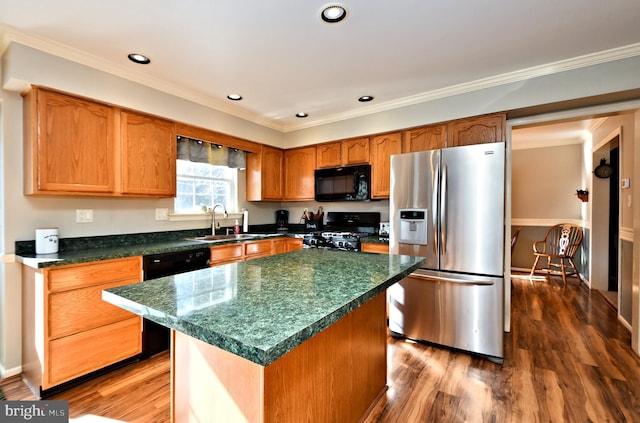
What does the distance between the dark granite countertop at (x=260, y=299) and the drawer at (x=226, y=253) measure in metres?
1.42

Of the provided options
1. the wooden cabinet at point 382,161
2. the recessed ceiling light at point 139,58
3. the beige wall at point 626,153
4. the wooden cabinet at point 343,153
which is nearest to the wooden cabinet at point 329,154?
the wooden cabinet at point 343,153

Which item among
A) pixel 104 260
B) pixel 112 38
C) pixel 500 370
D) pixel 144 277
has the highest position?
pixel 112 38

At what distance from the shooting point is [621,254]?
10.6ft

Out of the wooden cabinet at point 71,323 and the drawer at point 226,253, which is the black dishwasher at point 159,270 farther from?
the drawer at point 226,253

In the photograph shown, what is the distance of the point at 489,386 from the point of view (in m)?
2.06

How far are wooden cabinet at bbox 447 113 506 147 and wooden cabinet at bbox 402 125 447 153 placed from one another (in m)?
0.07

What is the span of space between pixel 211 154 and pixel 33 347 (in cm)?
230

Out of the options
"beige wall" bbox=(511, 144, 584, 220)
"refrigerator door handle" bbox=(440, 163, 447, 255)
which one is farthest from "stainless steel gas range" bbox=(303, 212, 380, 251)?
"beige wall" bbox=(511, 144, 584, 220)

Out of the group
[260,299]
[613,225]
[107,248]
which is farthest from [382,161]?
[613,225]

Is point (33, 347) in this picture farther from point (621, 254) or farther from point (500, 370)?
point (621, 254)

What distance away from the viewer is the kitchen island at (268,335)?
2.67 ft

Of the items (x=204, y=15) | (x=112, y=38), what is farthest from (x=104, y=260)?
(x=204, y=15)

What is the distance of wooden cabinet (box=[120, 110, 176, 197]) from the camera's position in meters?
2.56

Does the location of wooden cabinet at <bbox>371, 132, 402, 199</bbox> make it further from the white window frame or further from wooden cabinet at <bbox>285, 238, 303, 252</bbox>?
the white window frame
